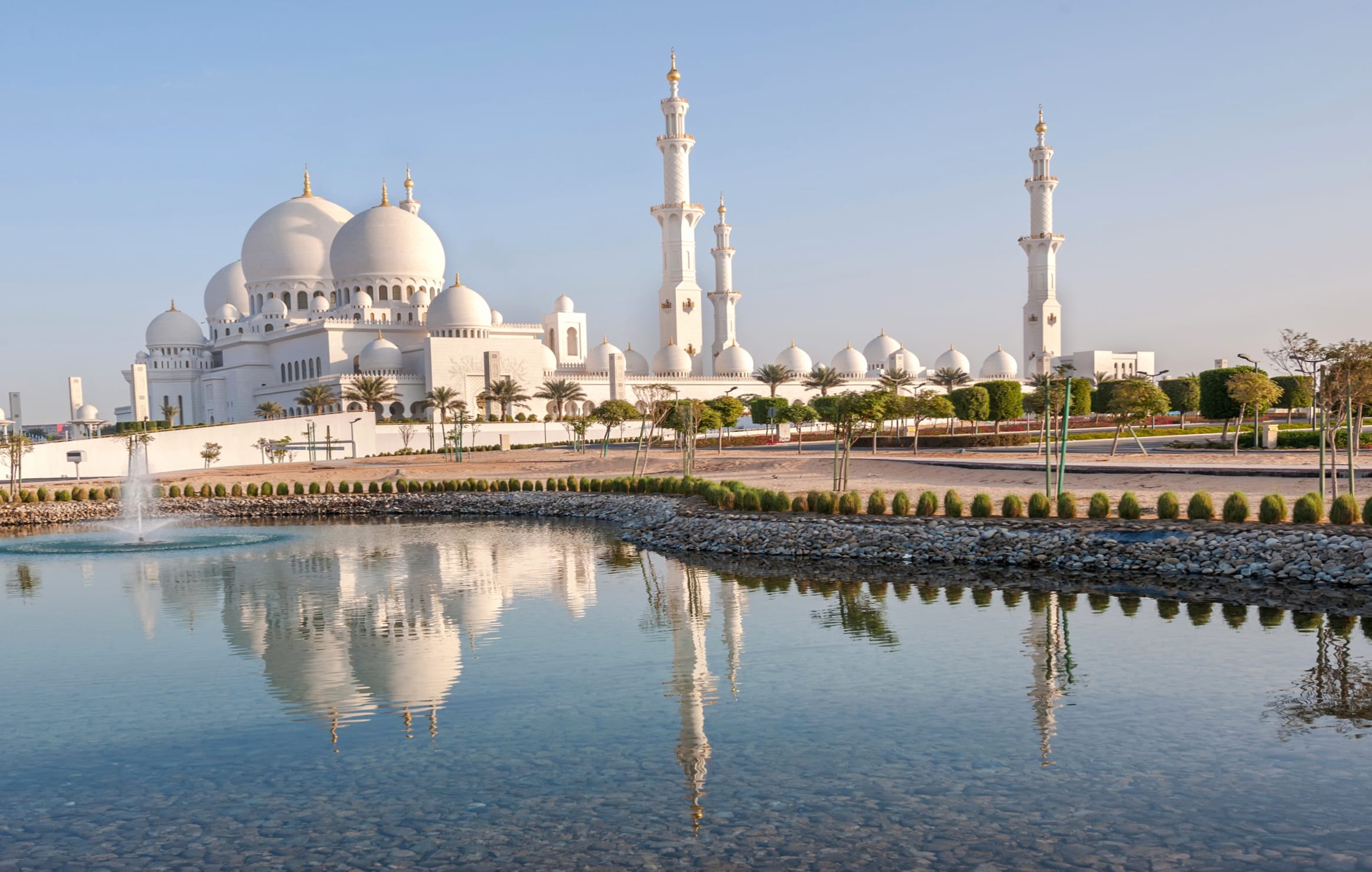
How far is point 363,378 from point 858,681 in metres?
54.1

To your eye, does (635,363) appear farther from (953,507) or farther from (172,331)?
(953,507)

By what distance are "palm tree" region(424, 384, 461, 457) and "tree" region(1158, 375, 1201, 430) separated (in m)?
35.6

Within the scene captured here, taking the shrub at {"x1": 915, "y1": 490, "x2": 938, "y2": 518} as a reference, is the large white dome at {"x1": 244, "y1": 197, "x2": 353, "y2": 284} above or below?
above

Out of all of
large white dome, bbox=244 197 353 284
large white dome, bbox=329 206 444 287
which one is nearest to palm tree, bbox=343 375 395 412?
large white dome, bbox=329 206 444 287

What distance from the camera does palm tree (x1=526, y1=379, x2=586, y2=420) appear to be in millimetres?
63375

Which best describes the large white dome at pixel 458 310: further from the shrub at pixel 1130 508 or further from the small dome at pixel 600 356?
the shrub at pixel 1130 508

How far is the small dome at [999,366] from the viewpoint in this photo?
90.3 m

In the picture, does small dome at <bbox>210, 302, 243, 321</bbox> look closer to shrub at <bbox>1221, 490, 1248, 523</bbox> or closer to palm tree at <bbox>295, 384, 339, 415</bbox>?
palm tree at <bbox>295, 384, 339, 415</bbox>

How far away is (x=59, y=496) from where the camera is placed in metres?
33.8

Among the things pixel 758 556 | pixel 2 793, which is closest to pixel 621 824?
pixel 2 793

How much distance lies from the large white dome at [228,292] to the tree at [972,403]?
172ft

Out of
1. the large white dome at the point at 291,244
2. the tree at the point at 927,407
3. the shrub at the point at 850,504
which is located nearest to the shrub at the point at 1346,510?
the shrub at the point at 850,504

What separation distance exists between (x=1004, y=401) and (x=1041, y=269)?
3730 cm

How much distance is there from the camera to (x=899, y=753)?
28.9 feet
